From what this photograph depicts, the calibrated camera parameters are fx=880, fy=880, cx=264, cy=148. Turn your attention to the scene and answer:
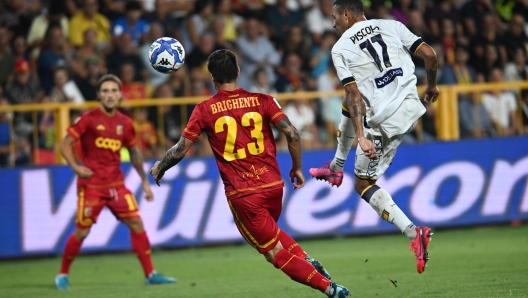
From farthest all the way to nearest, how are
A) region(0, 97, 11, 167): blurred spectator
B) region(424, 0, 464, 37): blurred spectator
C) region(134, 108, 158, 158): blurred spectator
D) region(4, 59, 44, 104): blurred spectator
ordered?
1. region(424, 0, 464, 37): blurred spectator
2. region(4, 59, 44, 104): blurred spectator
3. region(134, 108, 158, 158): blurred spectator
4. region(0, 97, 11, 167): blurred spectator

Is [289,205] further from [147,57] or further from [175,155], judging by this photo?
[175,155]

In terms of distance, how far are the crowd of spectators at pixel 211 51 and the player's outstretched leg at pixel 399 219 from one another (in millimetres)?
6243

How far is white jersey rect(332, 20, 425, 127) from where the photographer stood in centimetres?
826

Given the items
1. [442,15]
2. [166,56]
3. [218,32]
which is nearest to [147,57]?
[218,32]

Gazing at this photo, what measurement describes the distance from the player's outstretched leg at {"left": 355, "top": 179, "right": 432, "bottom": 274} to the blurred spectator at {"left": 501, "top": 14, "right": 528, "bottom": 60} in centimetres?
1072

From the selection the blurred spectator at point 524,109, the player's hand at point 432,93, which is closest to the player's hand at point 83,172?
the player's hand at point 432,93

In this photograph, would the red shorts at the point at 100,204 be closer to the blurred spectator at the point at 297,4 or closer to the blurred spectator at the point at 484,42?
the blurred spectator at the point at 297,4

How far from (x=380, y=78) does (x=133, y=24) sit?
9.00 metres

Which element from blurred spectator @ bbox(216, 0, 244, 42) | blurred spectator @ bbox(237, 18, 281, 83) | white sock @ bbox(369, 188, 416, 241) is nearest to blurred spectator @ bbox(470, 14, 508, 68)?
blurred spectator @ bbox(237, 18, 281, 83)

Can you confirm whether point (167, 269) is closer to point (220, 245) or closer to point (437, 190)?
point (220, 245)

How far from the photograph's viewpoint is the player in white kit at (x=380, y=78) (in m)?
8.25

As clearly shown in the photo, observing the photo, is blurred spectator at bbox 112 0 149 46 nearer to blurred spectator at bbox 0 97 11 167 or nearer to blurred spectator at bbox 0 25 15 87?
blurred spectator at bbox 0 25 15 87

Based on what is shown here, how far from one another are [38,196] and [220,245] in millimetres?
3088

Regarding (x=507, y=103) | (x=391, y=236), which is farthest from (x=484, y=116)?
(x=391, y=236)
